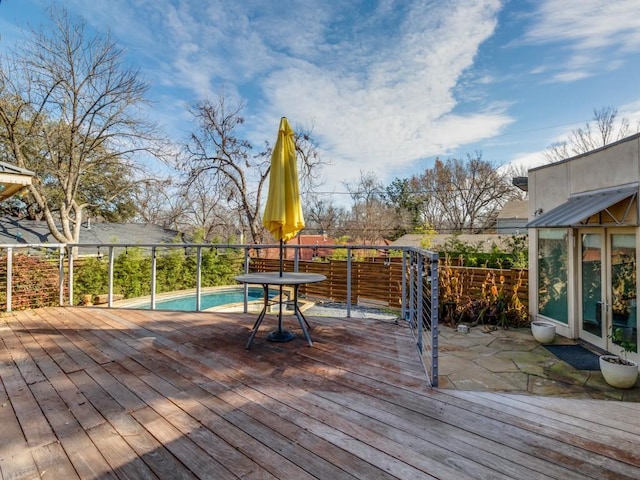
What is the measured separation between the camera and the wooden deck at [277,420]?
5.50ft

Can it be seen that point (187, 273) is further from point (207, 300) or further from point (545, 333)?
point (545, 333)

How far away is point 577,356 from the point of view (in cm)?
452

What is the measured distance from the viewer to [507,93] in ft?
43.4

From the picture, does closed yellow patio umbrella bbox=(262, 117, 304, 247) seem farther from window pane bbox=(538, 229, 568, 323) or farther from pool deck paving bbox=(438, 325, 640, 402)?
window pane bbox=(538, 229, 568, 323)

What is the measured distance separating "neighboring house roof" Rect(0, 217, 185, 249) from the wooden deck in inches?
415

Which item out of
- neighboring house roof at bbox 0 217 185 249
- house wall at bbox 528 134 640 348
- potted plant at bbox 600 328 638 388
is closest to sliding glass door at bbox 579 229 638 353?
house wall at bbox 528 134 640 348

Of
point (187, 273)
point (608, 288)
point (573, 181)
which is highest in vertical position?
point (573, 181)

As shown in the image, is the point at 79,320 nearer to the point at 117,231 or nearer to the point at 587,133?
the point at 117,231

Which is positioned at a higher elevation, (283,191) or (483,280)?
(283,191)

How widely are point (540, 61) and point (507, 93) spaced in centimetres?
382

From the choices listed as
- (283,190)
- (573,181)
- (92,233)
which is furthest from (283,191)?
(92,233)

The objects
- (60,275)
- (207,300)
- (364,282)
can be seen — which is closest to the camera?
(60,275)

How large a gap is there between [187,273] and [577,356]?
37.6 ft

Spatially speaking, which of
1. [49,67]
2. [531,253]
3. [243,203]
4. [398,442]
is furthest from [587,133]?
[49,67]
